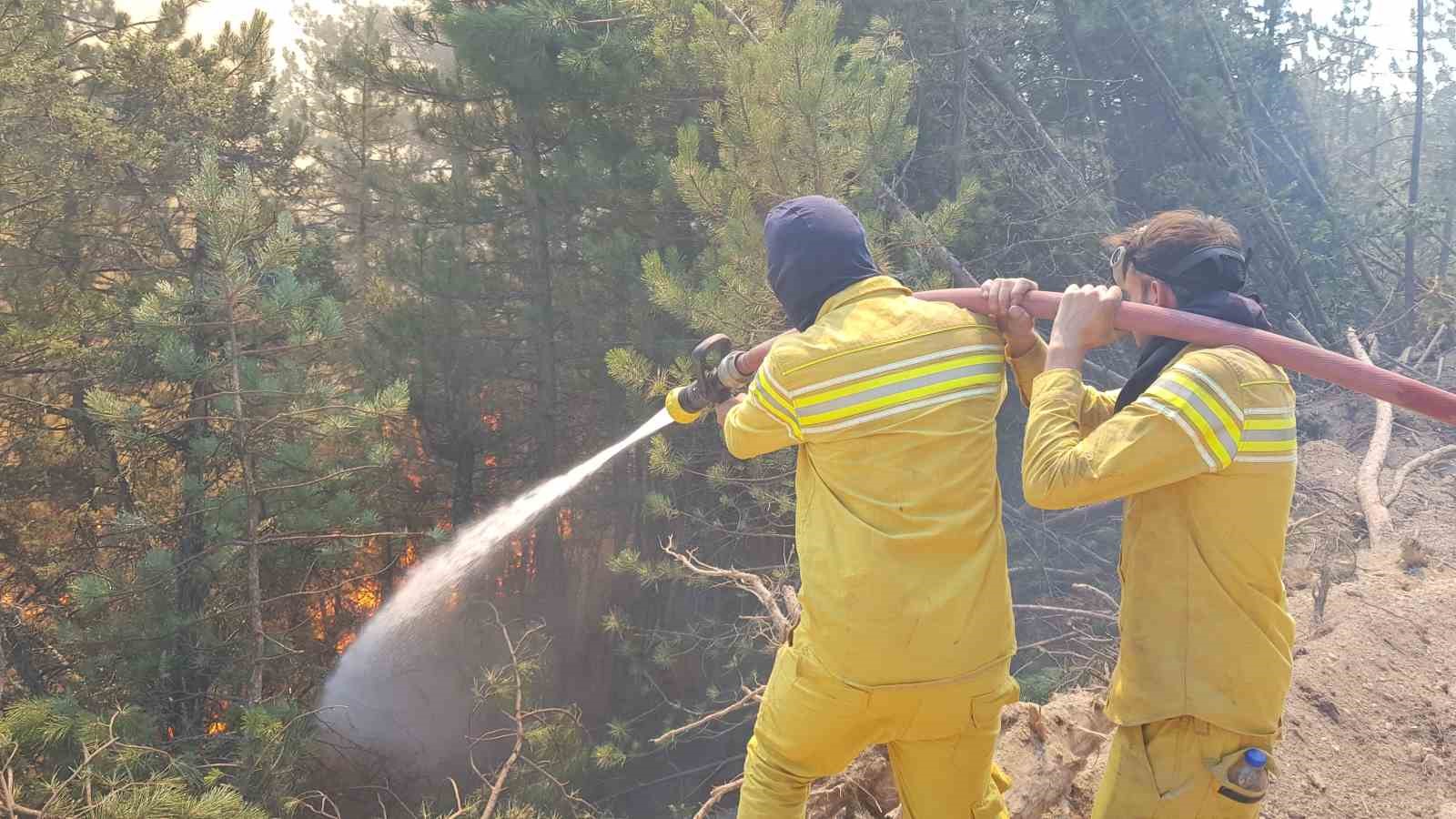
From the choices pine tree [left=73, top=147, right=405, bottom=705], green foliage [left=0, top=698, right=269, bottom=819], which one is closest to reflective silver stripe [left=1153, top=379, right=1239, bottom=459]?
green foliage [left=0, top=698, right=269, bottom=819]

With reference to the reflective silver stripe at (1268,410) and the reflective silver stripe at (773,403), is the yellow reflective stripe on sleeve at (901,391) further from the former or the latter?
the reflective silver stripe at (1268,410)

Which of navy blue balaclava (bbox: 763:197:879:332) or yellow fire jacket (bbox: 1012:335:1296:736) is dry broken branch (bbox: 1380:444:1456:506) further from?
navy blue balaclava (bbox: 763:197:879:332)

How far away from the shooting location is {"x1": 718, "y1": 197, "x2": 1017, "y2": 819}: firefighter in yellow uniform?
200cm

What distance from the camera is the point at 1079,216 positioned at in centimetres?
883

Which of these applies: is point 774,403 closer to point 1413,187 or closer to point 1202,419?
point 1202,419

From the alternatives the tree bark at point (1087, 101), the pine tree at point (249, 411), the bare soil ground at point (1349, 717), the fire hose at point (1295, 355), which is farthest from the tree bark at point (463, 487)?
the tree bark at point (1087, 101)

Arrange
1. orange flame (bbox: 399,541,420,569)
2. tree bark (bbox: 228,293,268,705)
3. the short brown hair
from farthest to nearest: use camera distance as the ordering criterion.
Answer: orange flame (bbox: 399,541,420,569) → tree bark (bbox: 228,293,268,705) → the short brown hair

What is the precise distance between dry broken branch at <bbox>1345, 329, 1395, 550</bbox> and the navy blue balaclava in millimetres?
4879

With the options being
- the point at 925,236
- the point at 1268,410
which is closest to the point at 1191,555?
the point at 1268,410

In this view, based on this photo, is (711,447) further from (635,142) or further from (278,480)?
(278,480)

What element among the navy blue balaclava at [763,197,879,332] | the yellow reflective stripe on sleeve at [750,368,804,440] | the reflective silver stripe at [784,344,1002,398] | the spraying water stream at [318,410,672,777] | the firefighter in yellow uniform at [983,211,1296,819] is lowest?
the spraying water stream at [318,410,672,777]

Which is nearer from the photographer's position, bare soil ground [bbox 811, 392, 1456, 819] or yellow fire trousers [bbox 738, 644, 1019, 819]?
yellow fire trousers [bbox 738, 644, 1019, 819]

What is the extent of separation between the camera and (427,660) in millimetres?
8898

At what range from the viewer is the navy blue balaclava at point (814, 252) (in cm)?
222
